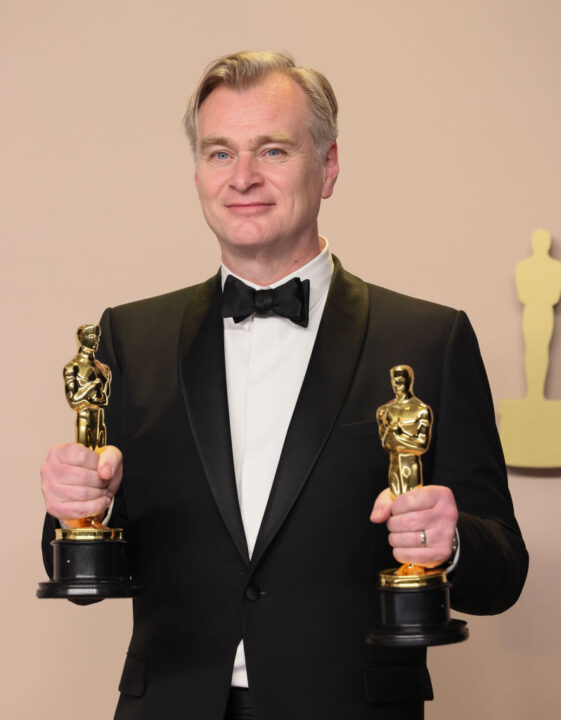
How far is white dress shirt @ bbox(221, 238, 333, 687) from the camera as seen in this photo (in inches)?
92.8

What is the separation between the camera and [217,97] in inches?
101

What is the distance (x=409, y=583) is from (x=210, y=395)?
65cm

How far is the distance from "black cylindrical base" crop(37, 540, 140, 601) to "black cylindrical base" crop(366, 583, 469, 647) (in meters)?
0.48

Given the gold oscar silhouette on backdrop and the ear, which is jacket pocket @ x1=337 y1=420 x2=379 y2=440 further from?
the gold oscar silhouette on backdrop

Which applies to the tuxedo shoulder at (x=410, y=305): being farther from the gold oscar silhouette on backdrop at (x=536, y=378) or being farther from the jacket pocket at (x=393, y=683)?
the gold oscar silhouette on backdrop at (x=536, y=378)

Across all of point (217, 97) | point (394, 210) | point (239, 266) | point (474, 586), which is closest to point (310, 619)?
point (474, 586)

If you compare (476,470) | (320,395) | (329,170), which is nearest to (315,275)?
(329,170)

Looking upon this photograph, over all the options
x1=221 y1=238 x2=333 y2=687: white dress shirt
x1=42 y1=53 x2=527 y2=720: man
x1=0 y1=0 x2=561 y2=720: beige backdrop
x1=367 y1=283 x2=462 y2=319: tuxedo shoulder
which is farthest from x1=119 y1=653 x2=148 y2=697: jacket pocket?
x1=0 y1=0 x2=561 y2=720: beige backdrop

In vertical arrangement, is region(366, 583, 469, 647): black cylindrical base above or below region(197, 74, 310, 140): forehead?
below

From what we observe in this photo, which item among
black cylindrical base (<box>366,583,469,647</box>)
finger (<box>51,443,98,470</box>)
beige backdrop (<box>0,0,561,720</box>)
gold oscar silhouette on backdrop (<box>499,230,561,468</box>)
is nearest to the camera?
black cylindrical base (<box>366,583,469,647</box>)

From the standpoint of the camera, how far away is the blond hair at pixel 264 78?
255 centimetres

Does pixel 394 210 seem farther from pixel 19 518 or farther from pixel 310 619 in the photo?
pixel 310 619

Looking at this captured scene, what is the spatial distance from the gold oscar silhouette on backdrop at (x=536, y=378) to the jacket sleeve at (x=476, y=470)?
130cm

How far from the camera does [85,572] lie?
6.93 ft
